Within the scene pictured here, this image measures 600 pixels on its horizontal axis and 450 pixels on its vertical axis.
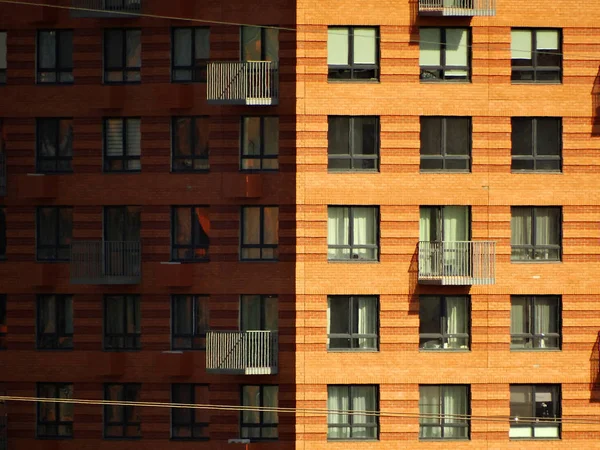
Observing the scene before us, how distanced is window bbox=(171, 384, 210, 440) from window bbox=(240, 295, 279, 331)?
243 centimetres

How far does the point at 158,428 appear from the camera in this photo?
5675 centimetres

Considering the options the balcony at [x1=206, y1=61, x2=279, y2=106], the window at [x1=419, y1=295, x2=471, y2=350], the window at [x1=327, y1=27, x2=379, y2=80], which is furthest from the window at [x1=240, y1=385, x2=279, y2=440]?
the window at [x1=327, y1=27, x2=379, y2=80]

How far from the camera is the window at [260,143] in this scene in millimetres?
56188

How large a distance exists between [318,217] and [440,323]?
16.6ft

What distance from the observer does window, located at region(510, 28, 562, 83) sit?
55.9m

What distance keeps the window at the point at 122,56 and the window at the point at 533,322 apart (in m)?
14.0

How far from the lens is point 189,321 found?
187 feet

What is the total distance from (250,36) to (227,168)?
4196 millimetres

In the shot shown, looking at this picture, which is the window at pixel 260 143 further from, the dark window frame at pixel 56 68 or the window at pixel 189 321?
the dark window frame at pixel 56 68

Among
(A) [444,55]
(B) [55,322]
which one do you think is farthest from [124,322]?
(A) [444,55]

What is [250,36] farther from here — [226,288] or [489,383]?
Result: [489,383]

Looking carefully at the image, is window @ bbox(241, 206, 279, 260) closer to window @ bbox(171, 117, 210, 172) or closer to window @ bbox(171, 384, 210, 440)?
window @ bbox(171, 117, 210, 172)

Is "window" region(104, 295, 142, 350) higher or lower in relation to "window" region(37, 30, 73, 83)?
lower

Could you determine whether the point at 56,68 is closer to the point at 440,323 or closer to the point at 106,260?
the point at 106,260
